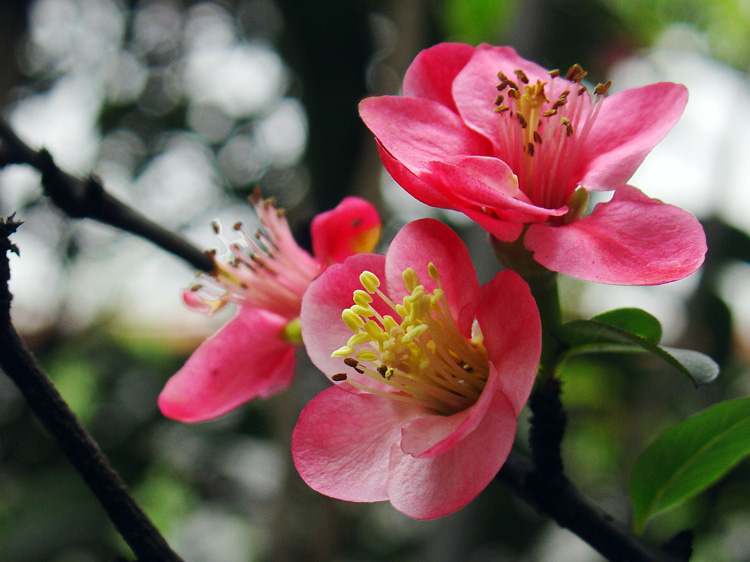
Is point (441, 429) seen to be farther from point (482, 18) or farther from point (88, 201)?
point (482, 18)

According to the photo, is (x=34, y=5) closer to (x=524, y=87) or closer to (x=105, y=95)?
(x=105, y=95)

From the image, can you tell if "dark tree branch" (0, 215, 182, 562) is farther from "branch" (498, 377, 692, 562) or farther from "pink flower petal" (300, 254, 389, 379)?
"branch" (498, 377, 692, 562)

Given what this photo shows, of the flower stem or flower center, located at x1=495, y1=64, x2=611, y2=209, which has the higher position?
flower center, located at x1=495, y1=64, x2=611, y2=209

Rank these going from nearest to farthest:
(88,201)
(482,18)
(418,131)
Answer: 1. (418,131)
2. (88,201)
3. (482,18)

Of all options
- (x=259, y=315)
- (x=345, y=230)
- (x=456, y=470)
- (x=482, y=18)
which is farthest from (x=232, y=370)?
(x=482, y=18)

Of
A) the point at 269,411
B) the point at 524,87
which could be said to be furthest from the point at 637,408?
the point at 524,87

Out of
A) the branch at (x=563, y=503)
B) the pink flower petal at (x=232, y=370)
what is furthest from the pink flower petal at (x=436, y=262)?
the pink flower petal at (x=232, y=370)

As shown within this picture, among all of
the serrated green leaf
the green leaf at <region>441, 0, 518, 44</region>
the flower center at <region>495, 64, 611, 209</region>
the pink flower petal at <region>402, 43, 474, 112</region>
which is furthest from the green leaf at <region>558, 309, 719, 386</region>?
the green leaf at <region>441, 0, 518, 44</region>

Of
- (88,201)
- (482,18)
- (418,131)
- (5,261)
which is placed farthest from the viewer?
(482,18)
